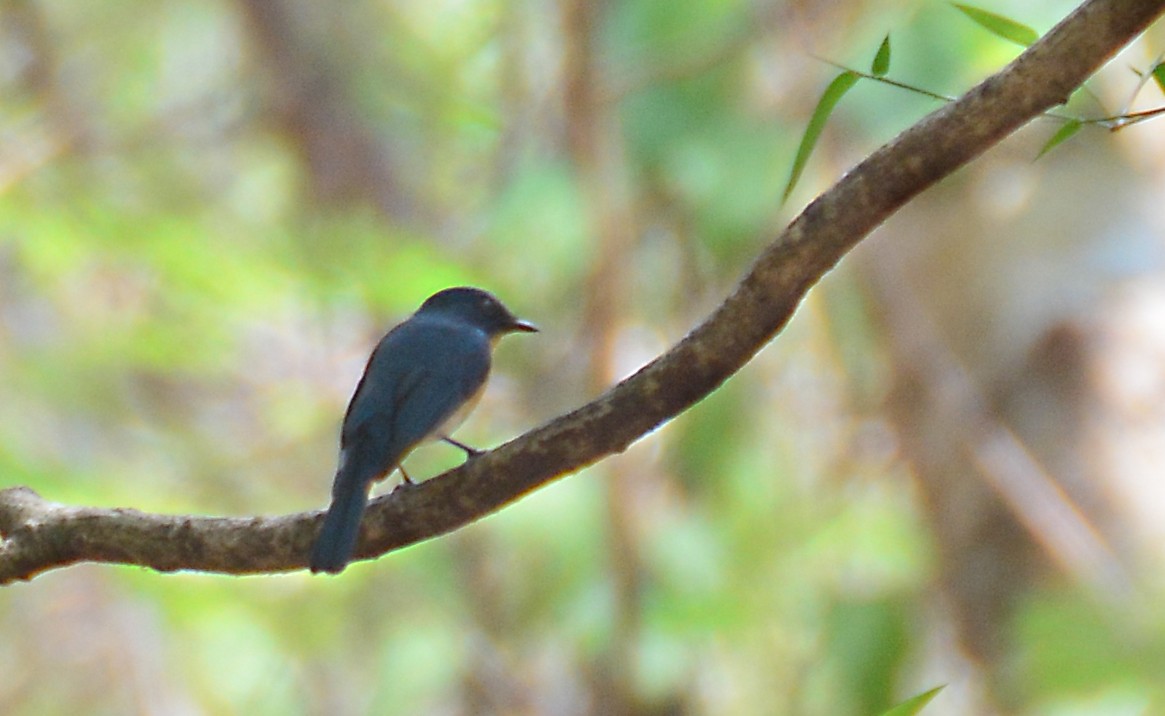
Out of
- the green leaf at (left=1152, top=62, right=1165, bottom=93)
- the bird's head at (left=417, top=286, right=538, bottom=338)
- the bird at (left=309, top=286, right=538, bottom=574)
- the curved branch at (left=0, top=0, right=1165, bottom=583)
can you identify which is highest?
the bird's head at (left=417, top=286, right=538, bottom=338)

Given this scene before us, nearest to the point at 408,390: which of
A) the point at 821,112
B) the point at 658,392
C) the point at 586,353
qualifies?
the point at 658,392

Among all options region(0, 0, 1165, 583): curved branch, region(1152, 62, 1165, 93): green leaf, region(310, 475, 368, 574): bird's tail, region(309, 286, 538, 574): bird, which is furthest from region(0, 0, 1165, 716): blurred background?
region(1152, 62, 1165, 93): green leaf

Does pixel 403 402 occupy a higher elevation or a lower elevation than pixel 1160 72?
higher

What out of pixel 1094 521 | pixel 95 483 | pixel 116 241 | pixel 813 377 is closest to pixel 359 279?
pixel 116 241

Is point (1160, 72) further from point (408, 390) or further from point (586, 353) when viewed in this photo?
point (586, 353)

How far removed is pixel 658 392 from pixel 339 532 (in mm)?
649

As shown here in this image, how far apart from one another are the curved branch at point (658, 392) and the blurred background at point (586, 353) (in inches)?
68.3

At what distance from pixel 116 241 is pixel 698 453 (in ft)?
7.73

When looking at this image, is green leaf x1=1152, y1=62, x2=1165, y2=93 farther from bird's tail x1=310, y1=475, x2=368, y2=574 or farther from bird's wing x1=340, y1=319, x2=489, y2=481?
bird's wing x1=340, y1=319, x2=489, y2=481

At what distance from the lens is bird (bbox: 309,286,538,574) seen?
2635 millimetres

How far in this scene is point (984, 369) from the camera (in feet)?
16.9

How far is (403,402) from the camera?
10.7 feet

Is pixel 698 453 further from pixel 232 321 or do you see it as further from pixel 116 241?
pixel 116 241

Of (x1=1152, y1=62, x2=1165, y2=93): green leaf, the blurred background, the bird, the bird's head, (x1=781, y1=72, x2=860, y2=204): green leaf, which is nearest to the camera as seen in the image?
(x1=1152, y1=62, x2=1165, y2=93): green leaf
